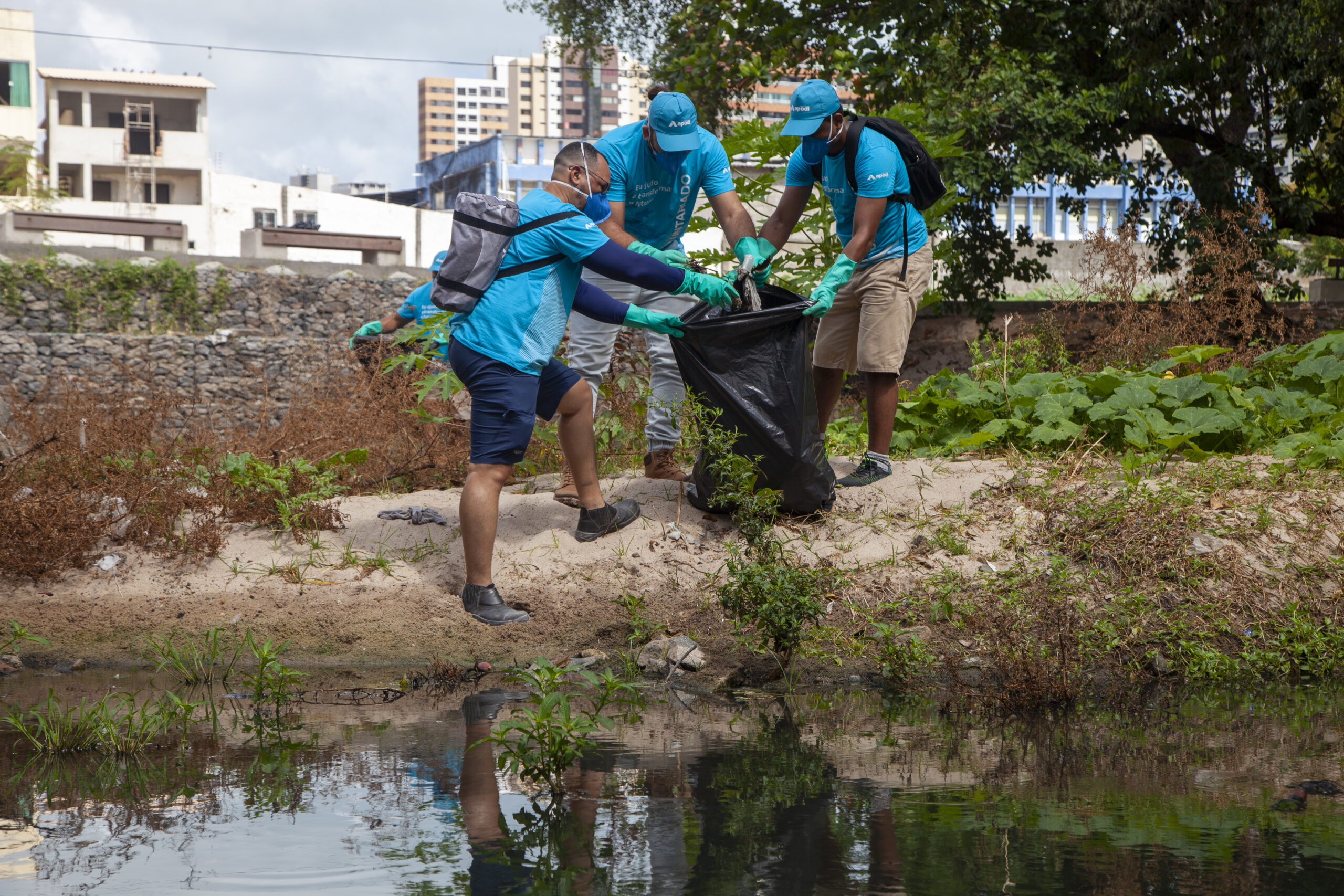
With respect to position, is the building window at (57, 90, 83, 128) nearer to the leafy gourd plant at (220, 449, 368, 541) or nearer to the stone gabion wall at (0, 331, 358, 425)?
the stone gabion wall at (0, 331, 358, 425)

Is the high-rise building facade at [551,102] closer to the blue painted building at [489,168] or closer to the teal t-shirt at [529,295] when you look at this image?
the blue painted building at [489,168]

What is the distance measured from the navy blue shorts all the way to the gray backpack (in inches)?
8.2

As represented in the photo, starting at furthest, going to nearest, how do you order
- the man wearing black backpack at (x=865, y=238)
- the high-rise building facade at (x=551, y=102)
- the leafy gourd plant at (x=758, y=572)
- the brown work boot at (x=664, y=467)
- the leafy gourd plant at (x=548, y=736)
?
the high-rise building facade at (x=551, y=102)
the brown work boot at (x=664, y=467)
the man wearing black backpack at (x=865, y=238)
the leafy gourd plant at (x=758, y=572)
the leafy gourd plant at (x=548, y=736)

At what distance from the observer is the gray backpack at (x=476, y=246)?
3.89 meters

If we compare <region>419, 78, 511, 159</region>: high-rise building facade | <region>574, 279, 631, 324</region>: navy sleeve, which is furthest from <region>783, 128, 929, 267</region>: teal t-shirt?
<region>419, 78, 511, 159</region>: high-rise building facade

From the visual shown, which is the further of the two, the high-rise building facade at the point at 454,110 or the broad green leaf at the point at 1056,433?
the high-rise building facade at the point at 454,110

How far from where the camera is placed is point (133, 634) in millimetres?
4258

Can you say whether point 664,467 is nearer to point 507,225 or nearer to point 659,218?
point 659,218

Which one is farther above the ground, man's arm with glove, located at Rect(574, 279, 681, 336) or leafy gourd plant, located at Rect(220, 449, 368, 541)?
man's arm with glove, located at Rect(574, 279, 681, 336)

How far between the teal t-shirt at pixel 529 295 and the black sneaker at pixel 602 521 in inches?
31.4

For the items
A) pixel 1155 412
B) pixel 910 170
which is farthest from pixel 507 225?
pixel 1155 412

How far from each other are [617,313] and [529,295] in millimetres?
362

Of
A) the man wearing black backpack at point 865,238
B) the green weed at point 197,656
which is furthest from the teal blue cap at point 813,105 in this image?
the green weed at point 197,656

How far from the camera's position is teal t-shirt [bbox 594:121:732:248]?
14.9 ft
